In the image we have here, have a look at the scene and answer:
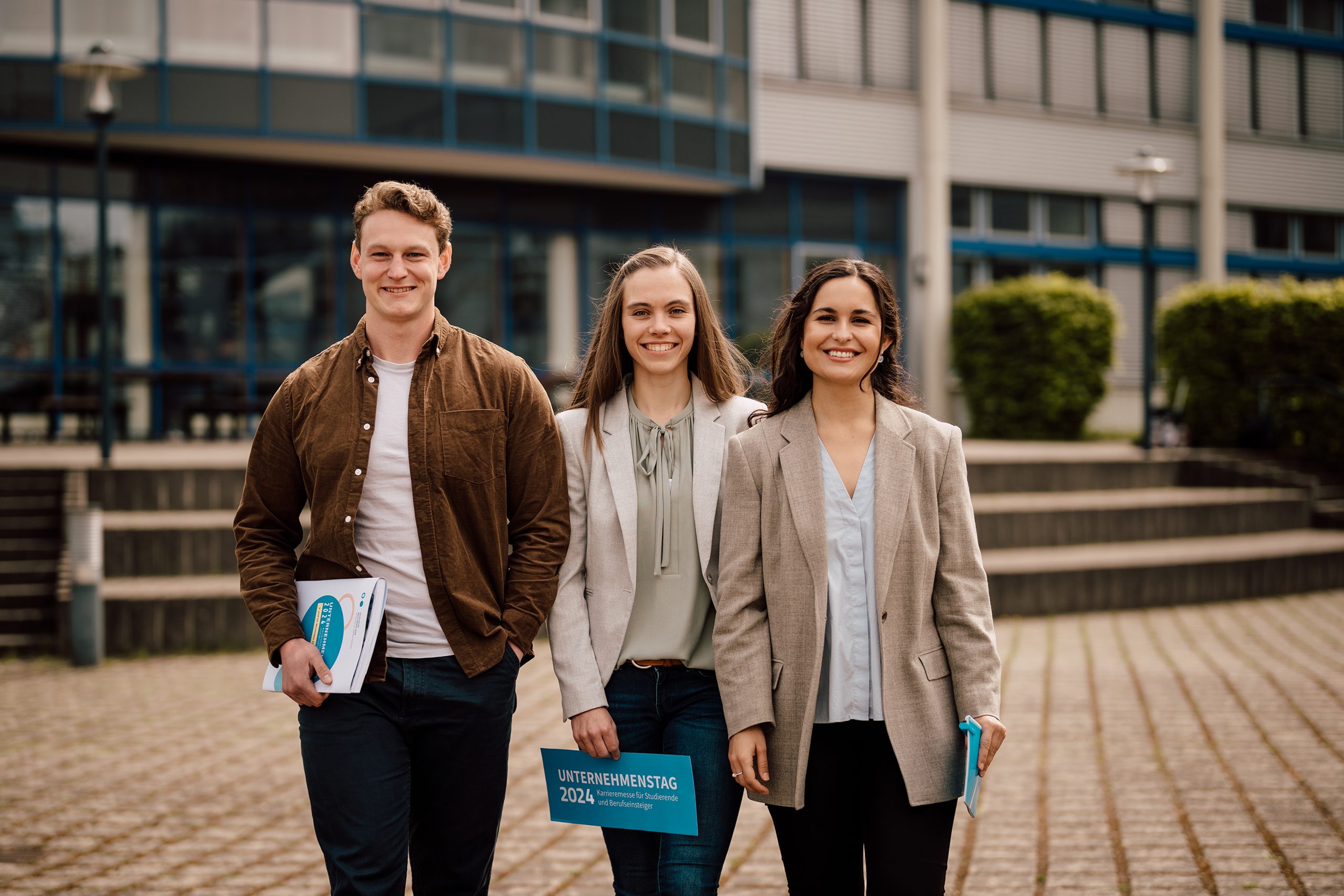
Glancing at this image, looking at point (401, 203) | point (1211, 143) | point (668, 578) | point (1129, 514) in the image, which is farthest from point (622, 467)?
point (1211, 143)

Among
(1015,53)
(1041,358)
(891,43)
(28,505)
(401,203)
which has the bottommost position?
(28,505)

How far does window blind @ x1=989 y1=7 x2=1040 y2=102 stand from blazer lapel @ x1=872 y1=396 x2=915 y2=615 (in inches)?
867

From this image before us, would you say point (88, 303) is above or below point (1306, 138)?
below

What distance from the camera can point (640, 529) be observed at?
3164 millimetres

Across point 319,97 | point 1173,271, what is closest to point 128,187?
point 319,97

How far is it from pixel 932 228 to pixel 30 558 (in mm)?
16231

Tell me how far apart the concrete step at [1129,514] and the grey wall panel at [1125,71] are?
13.0 m

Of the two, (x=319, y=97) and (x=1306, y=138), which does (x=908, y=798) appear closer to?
(x=319, y=97)

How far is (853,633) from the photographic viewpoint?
2990 millimetres

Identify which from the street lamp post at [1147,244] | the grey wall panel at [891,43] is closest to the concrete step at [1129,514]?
the street lamp post at [1147,244]

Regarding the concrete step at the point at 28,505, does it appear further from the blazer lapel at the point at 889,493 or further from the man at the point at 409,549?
the blazer lapel at the point at 889,493

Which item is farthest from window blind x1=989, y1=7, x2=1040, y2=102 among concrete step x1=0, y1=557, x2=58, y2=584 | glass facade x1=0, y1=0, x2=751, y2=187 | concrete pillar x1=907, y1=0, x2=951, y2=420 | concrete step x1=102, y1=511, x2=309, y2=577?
concrete step x1=0, y1=557, x2=58, y2=584

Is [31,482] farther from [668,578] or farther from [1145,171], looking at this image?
[1145,171]

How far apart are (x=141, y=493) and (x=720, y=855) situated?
30.5ft
